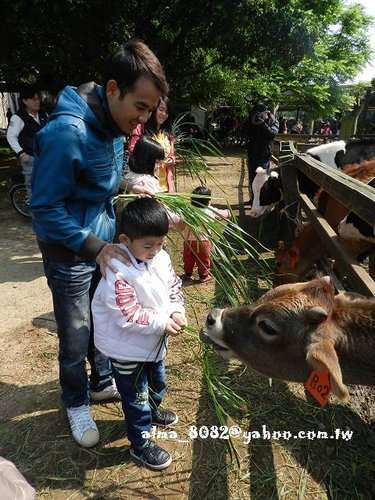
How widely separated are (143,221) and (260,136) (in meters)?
7.80

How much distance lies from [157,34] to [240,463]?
9.04 metres

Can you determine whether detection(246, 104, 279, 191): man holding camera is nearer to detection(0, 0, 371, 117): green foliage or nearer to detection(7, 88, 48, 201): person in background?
detection(0, 0, 371, 117): green foliage


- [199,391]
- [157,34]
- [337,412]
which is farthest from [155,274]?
[157,34]

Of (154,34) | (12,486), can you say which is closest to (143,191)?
(12,486)

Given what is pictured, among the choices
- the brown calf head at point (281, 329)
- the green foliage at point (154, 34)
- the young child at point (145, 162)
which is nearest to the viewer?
the brown calf head at point (281, 329)

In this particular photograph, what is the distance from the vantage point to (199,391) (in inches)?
121

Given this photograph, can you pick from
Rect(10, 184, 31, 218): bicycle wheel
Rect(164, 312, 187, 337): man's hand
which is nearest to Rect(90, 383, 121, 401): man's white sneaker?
Rect(164, 312, 187, 337): man's hand

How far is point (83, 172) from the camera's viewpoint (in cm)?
207

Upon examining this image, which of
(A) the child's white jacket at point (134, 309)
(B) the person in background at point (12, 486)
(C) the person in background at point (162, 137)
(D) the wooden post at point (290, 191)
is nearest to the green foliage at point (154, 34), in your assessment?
(D) the wooden post at point (290, 191)

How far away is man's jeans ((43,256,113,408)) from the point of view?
2293 mm

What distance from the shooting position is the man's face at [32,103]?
6512mm

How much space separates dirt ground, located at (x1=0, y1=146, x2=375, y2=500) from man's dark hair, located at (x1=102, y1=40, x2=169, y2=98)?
1500 millimetres

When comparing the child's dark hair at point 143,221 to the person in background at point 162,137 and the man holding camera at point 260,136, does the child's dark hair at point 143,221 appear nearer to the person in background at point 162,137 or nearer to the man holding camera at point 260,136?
the person in background at point 162,137

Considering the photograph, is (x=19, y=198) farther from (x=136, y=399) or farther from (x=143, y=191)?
(x=136, y=399)
